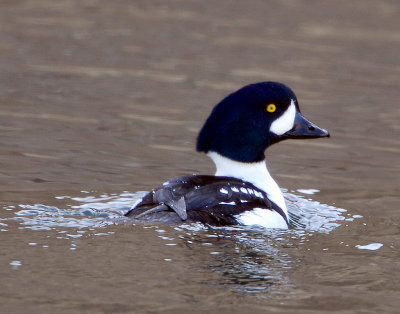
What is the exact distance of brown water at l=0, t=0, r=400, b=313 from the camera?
6328 mm

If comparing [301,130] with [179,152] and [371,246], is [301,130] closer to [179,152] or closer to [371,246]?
[371,246]

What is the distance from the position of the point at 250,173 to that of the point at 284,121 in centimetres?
50

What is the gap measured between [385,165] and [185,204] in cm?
371

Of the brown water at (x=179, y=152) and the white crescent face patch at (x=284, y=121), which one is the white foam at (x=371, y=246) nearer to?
the brown water at (x=179, y=152)

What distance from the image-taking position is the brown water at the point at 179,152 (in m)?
6.33

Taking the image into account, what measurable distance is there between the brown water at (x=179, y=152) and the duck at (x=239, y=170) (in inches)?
6.1

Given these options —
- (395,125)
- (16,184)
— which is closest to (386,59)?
(395,125)

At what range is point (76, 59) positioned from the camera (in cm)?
1441

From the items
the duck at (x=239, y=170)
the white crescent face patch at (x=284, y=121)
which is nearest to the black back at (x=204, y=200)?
the duck at (x=239, y=170)

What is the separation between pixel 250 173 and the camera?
826 cm

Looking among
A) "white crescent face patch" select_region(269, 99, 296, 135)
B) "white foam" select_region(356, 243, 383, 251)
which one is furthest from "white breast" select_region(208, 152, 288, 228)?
"white foam" select_region(356, 243, 383, 251)

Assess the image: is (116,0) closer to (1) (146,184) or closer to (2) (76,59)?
(2) (76,59)

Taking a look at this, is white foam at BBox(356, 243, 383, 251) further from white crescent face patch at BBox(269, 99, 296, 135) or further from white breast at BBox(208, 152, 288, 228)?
white crescent face patch at BBox(269, 99, 296, 135)

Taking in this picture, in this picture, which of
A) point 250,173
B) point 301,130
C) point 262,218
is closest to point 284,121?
point 301,130
